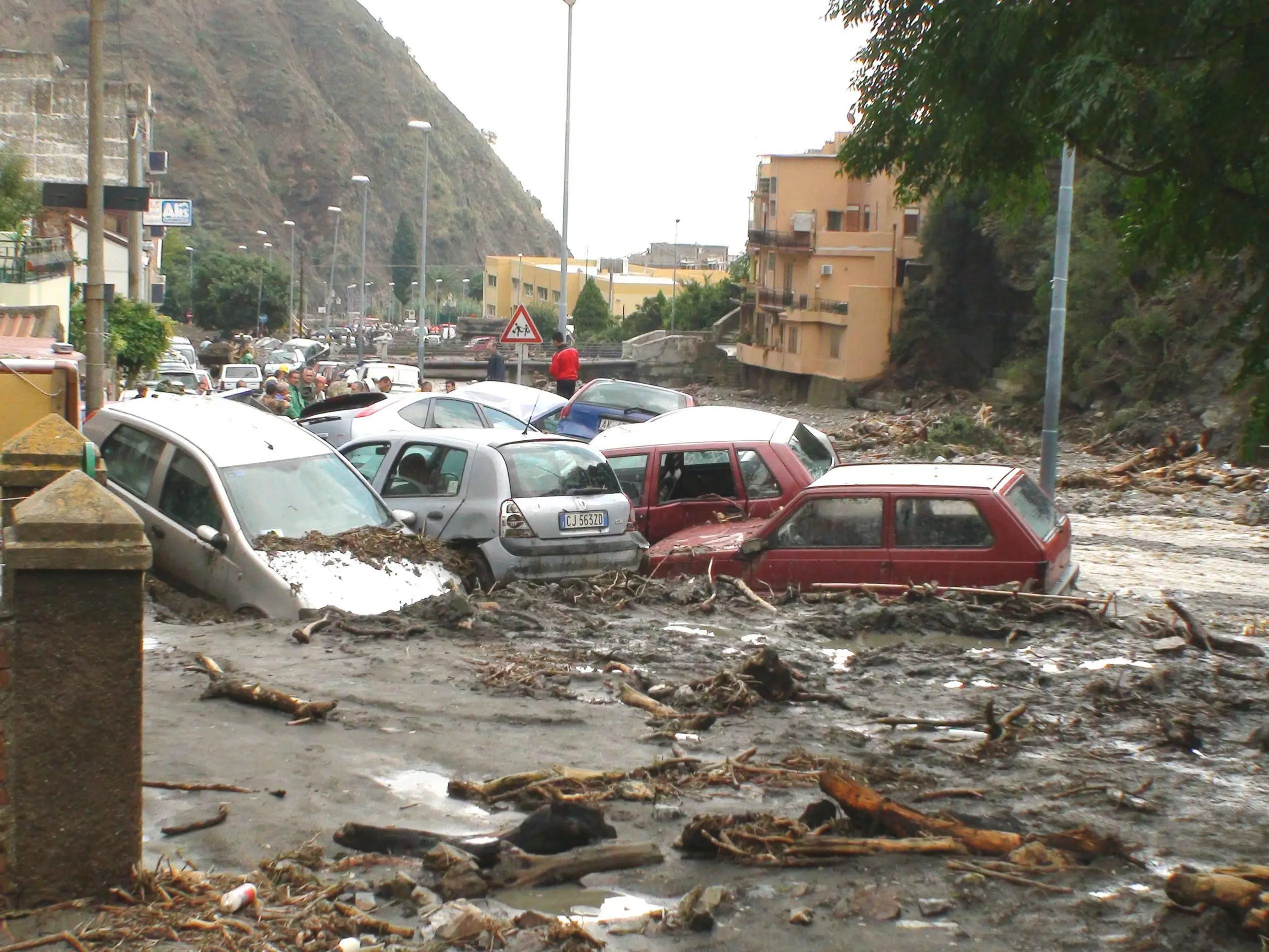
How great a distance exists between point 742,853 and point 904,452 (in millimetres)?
24807

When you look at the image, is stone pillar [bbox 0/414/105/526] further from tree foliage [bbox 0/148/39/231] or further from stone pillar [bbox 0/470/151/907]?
tree foliage [bbox 0/148/39/231]

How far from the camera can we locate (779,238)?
224 feet

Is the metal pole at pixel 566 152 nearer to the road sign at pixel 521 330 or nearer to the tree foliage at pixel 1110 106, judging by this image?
the road sign at pixel 521 330

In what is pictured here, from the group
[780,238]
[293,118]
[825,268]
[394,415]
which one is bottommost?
[394,415]

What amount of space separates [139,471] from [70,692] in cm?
690

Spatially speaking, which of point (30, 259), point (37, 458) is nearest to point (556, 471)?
point (37, 458)

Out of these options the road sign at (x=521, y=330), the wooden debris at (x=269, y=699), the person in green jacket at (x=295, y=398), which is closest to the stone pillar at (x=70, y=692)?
the wooden debris at (x=269, y=699)

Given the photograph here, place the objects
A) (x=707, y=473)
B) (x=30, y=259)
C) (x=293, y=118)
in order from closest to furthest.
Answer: (x=707, y=473)
(x=30, y=259)
(x=293, y=118)

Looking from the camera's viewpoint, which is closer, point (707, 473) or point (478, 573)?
point (478, 573)

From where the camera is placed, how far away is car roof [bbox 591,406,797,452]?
13.3m

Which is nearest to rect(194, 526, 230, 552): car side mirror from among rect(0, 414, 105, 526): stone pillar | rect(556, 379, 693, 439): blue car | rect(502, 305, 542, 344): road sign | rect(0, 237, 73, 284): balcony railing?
rect(0, 414, 105, 526): stone pillar

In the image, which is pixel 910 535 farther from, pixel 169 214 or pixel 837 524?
pixel 169 214

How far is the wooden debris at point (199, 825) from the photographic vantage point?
197 inches

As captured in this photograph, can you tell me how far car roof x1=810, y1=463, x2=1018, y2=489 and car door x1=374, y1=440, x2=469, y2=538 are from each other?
3059 mm
